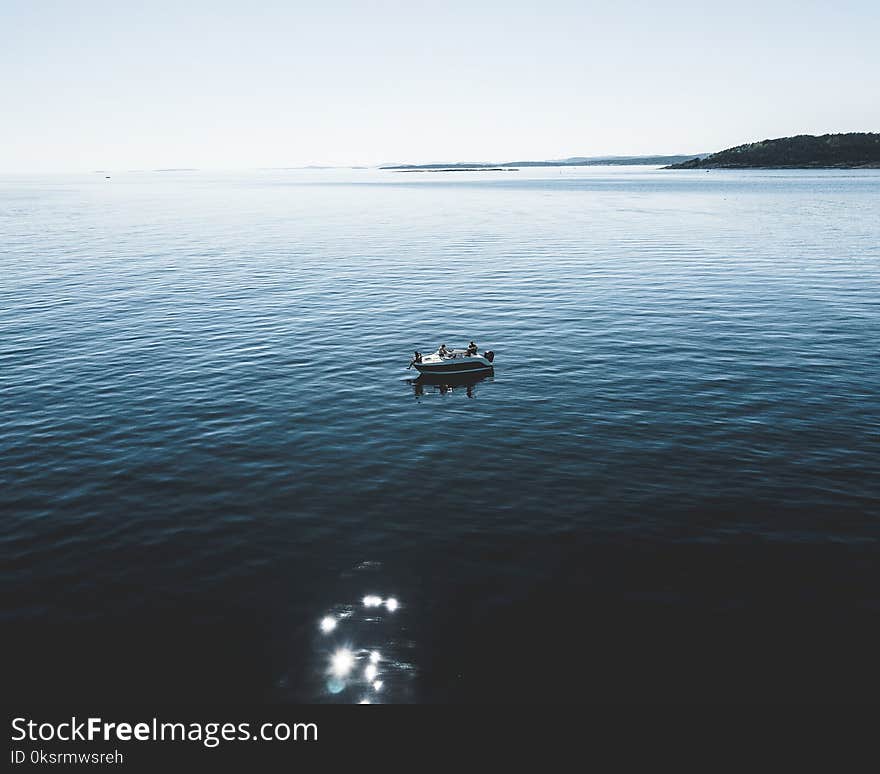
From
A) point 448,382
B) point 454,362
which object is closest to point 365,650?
point 448,382

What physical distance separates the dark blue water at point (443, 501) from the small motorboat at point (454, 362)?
157 centimetres

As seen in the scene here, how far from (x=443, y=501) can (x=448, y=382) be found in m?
18.9

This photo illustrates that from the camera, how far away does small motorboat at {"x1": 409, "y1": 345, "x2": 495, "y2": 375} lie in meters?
47.8

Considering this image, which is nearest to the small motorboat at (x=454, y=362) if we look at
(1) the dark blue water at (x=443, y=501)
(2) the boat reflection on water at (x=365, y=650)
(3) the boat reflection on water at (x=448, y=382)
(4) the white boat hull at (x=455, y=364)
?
(4) the white boat hull at (x=455, y=364)

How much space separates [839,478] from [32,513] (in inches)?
1636

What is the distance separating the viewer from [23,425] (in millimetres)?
39656

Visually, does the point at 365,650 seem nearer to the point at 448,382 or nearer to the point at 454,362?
the point at 448,382

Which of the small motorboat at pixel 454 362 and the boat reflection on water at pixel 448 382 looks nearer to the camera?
the boat reflection on water at pixel 448 382

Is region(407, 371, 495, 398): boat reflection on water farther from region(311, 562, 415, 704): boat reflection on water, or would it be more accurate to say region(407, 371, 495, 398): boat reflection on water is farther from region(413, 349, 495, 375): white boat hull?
region(311, 562, 415, 704): boat reflection on water

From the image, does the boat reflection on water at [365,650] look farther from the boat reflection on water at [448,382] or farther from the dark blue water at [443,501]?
the boat reflection on water at [448,382]

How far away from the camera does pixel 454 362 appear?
156 ft

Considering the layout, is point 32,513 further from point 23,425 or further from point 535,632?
point 535,632

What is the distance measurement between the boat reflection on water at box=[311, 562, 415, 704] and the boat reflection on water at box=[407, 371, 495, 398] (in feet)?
80.2

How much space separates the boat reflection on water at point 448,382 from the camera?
154ft
